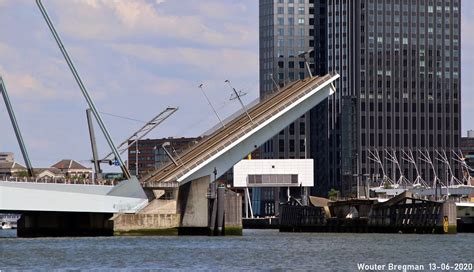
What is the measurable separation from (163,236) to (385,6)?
78.7 metres

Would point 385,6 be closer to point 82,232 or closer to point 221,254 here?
point 82,232

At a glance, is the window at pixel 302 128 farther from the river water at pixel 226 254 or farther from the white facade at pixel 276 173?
the river water at pixel 226 254

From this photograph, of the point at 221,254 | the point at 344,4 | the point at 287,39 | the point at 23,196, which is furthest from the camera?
the point at 287,39

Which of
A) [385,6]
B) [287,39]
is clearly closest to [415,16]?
[385,6]

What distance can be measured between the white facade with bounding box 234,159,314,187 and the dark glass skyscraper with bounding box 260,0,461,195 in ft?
61.7

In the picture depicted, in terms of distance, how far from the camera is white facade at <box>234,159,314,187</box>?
399 ft

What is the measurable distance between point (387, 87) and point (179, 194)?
75.6 meters

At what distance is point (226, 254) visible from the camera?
4962 centimetres

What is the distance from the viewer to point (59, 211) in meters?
67.1

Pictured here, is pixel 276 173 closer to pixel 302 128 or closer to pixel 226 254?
pixel 302 128

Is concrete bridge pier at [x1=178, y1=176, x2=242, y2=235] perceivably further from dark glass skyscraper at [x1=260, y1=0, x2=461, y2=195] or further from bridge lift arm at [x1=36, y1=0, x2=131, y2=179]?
dark glass skyscraper at [x1=260, y1=0, x2=461, y2=195]

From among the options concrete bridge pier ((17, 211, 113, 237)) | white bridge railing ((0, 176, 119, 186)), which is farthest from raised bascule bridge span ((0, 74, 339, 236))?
white bridge railing ((0, 176, 119, 186))

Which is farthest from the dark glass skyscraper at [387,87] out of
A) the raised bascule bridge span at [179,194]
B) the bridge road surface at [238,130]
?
the raised bascule bridge span at [179,194]

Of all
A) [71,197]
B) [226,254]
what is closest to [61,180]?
[71,197]
